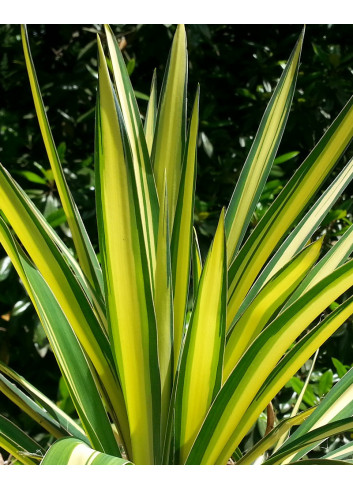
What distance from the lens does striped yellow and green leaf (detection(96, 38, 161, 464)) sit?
24.3 inches

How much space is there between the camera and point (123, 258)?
631 mm

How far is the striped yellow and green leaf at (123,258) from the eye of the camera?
24.3 inches

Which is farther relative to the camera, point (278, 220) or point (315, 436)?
point (278, 220)

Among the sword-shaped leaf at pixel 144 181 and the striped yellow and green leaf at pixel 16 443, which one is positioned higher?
the sword-shaped leaf at pixel 144 181

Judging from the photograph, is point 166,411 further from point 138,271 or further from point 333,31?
point 333,31

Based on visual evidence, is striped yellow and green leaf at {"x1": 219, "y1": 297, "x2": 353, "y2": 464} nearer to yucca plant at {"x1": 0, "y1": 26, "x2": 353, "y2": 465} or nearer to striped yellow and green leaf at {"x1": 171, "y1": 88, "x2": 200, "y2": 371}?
yucca plant at {"x1": 0, "y1": 26, "x2": 353, "y2": 465}

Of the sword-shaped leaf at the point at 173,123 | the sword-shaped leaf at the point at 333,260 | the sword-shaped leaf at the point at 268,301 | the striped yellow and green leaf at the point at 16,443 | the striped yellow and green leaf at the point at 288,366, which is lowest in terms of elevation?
the striped yellow and green leaf at the point at 16,443

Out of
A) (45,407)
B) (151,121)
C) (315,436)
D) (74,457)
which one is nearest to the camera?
(74,457)

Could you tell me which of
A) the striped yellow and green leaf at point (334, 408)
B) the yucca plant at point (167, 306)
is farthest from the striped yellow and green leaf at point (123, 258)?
the striped yellow and green leaf at point (334, 408)

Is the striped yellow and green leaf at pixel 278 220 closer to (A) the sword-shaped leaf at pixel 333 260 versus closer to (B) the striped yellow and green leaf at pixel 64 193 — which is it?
(A) the sword-shaped leaf at pixel 333 260

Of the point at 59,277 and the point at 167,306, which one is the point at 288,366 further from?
the point at 59,277

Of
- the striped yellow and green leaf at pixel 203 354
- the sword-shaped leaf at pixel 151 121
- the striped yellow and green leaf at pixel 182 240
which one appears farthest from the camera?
the sword-shaped leaf at pixel 151 121

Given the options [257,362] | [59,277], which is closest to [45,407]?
[59,277]

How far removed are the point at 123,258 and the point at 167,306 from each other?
79mm
